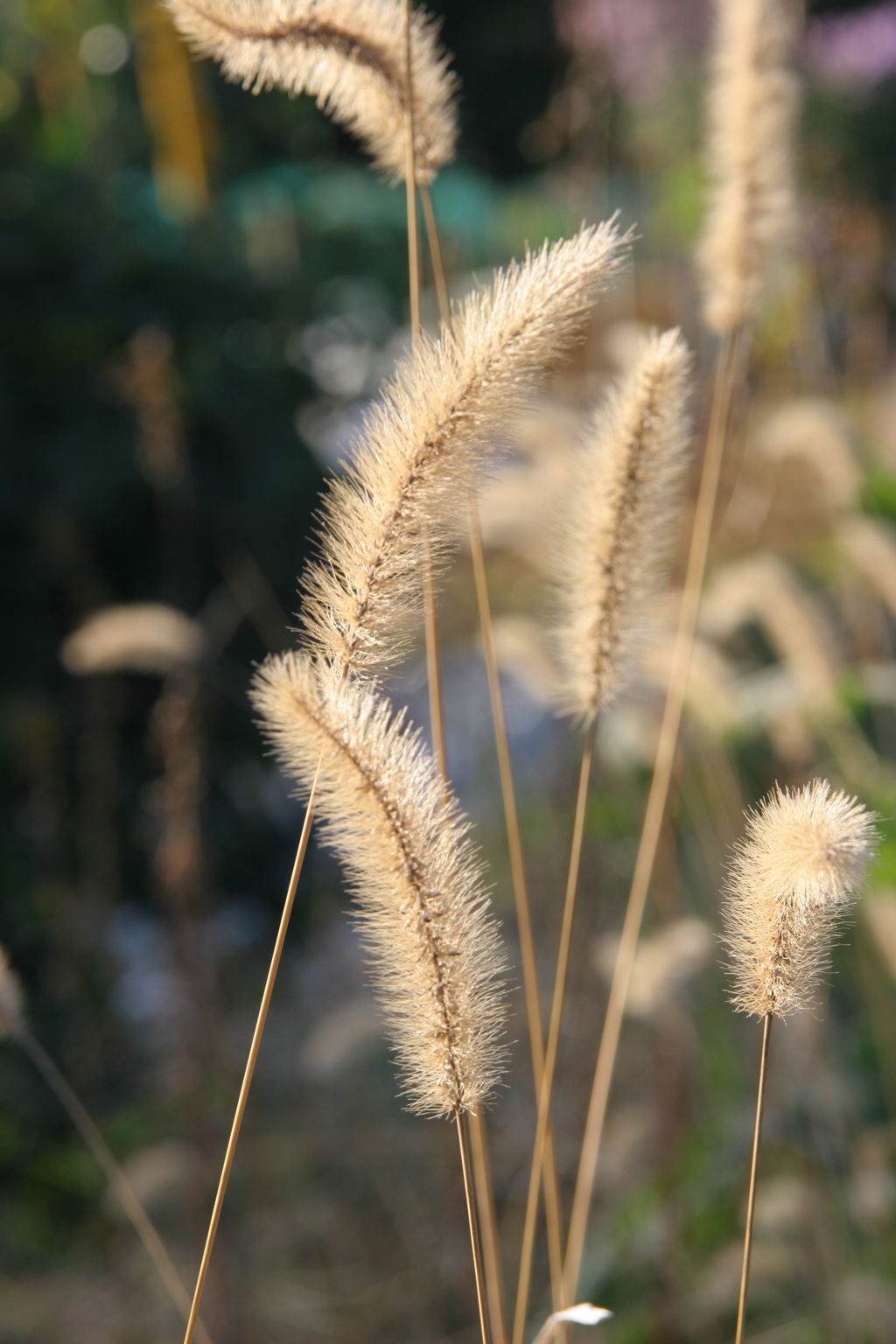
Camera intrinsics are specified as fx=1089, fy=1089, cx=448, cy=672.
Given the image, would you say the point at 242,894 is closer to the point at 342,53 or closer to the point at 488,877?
the point at 488,877

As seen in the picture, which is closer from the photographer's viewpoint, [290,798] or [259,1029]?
[259,1029]

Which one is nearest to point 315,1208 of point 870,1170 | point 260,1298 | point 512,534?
point 260,1298

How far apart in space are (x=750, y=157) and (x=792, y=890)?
26.9 inches

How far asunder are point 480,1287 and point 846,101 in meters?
5.73

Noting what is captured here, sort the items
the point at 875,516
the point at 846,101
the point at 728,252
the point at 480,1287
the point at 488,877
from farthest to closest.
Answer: the point at 846,101 → the point at 488,877 → the point at 875,516 → the point at 728,252 → the point at 480,1287

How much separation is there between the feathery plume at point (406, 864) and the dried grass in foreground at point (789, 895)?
137 mm

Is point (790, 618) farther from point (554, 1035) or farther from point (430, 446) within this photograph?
point (430, 446)

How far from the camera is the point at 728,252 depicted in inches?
36.6

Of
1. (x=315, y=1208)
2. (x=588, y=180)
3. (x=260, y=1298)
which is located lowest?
(x=260, y=1298)

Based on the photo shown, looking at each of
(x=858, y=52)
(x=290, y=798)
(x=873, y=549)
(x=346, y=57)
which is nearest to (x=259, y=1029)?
(x=346, y=57)

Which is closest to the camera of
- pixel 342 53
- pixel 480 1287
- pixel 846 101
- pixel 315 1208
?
pixel 480 1287

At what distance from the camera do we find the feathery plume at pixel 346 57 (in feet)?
2.25

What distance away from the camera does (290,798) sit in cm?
206

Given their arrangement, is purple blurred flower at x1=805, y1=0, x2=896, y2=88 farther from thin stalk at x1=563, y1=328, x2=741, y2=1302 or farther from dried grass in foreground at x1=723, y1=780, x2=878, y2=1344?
dried grass in foreground at x1=723, y1=780, x2=878, y2=1344
